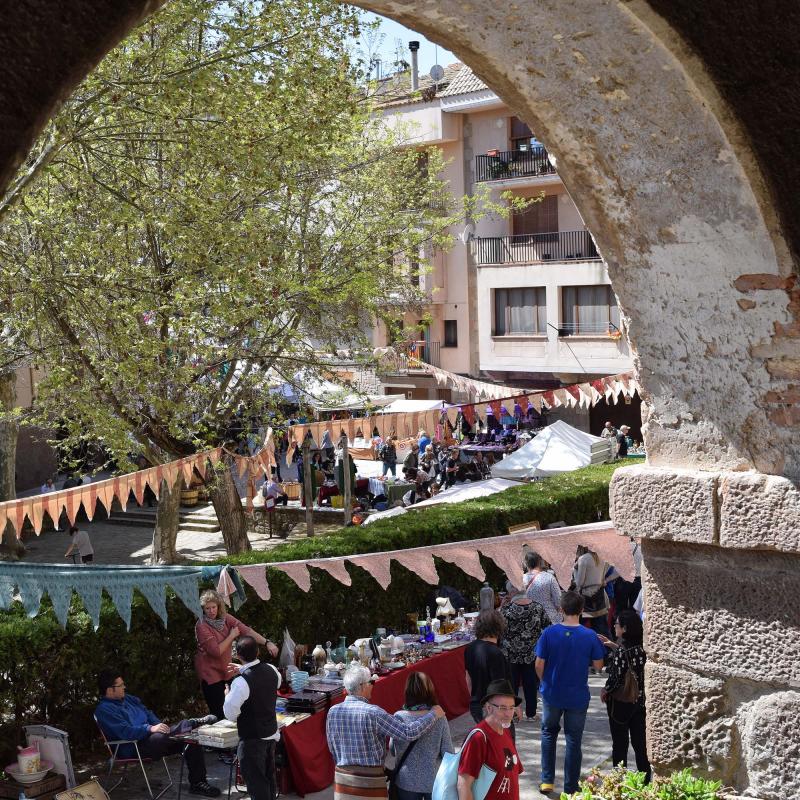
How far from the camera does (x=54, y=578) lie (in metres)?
8.54

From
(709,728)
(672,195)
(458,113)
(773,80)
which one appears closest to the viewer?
(773,80)

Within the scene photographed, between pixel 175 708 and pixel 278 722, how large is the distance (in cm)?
192

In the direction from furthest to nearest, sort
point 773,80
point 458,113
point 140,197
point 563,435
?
point 458,113 → point 563,435 → point 140,197 → point 773,80

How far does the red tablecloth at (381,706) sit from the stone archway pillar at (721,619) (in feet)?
14.7

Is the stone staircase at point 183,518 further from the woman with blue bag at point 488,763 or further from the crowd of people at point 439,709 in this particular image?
the woman with blue bag at point 488,763

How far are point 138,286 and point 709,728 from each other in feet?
32.5

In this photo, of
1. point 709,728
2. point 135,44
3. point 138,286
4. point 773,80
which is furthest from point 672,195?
point 138,286

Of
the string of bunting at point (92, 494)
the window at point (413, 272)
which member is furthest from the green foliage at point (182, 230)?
the window at point (413, 272)

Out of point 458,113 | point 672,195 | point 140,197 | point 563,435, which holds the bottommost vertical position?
A: point 563,435

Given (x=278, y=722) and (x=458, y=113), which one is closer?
(x=278, y=722)

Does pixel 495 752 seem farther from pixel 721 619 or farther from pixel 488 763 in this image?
pixel 721 619

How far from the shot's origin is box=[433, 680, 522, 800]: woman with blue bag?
19.5ft

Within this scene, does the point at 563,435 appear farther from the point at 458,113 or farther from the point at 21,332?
the point at 458,113

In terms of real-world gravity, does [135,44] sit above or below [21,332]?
above
